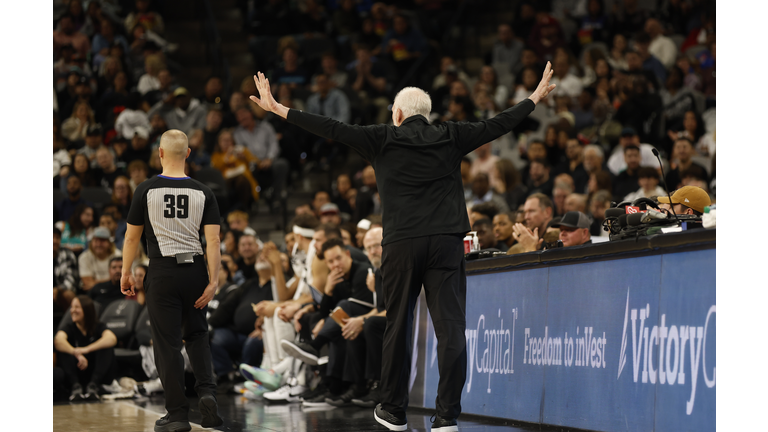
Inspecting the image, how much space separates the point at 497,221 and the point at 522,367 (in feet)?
9.27

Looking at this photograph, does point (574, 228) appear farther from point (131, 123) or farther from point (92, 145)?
point (131, 123)

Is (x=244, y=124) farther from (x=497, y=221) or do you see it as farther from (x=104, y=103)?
(x=497, y=221)

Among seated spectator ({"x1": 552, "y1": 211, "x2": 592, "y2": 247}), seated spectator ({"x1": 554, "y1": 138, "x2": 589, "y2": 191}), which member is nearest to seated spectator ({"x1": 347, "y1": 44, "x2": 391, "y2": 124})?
seated spectator ({"x1": 554, "y1": 138, "x2": 589, "y2": 191})

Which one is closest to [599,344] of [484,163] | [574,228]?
[574,228]

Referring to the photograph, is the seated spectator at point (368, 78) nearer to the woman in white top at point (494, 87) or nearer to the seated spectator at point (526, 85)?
the woman in white top at point (494, 87)

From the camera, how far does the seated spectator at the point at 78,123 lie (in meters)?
15.6

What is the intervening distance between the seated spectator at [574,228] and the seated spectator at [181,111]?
393 inches

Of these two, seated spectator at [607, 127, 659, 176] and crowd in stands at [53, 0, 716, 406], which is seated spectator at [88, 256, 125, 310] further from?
seated spectator at [607, 127, 659, 176]

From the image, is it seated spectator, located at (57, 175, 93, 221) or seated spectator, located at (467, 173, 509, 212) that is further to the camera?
seated spectator, located at (57, 175, 93, 221)

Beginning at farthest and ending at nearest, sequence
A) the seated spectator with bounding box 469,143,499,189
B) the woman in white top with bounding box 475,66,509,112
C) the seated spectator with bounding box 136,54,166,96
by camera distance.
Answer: the seated spectator with bounding box 136,54,166,96 → the woman in white top with bounding box 475,66,509,112 → the seated spectator with bounding box 469,143,499,189

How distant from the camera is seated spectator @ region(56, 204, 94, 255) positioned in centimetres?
1306

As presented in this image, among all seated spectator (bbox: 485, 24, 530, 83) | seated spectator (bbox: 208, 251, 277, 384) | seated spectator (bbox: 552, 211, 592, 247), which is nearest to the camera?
seated spectator (bbox: 552, 211, 592, 247)

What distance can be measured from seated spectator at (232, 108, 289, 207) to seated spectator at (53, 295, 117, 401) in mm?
4907

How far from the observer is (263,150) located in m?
15.2
